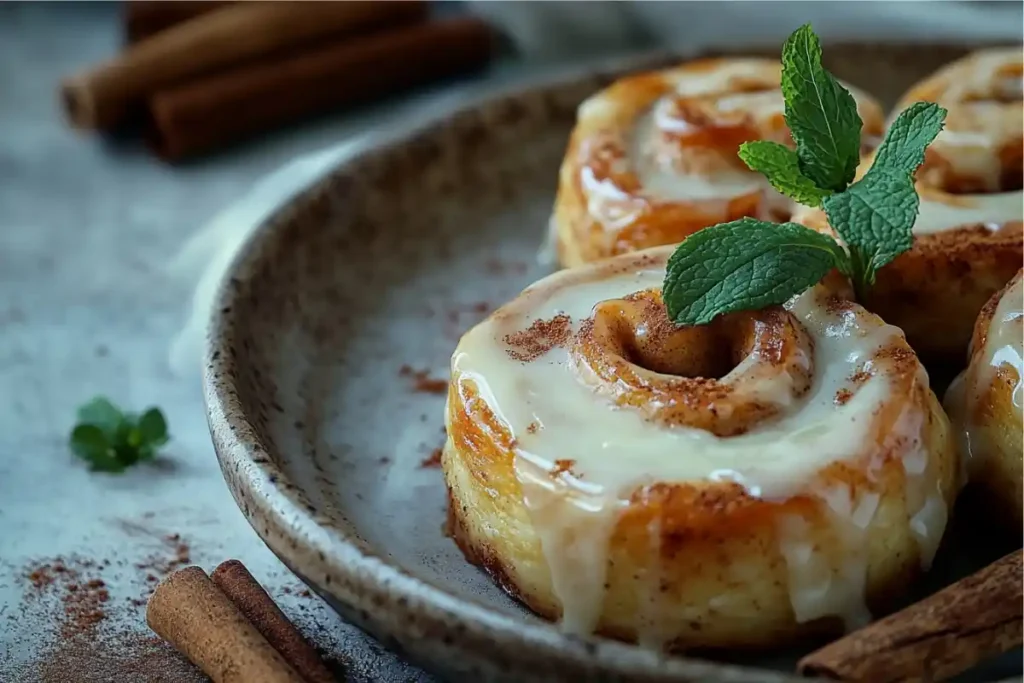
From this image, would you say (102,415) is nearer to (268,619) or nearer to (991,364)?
(268,619)

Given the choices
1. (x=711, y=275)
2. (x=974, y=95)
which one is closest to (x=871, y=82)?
(x=974, y=95)

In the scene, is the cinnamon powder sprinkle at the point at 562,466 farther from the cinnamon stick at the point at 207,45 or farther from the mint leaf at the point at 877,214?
the cinnamon stick at the point at 207,45

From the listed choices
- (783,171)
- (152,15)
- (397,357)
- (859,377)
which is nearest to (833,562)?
(859,377)

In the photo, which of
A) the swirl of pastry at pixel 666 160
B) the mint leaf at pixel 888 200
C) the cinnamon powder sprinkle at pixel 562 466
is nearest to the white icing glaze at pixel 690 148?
the swirl of pastry at pixel 666 160

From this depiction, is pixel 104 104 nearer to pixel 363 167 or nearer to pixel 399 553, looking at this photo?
pixel 363 167

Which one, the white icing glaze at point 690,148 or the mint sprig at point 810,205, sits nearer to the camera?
the mint sprig at point 810,205

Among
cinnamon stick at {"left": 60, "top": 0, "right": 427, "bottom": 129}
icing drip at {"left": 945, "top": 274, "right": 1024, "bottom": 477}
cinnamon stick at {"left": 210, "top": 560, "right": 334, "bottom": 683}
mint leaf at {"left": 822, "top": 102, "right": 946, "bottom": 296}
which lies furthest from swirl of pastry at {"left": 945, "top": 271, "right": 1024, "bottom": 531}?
cinnamon stick at {"left": 60, "top": 0, "right": 427, "bottom": 129}
